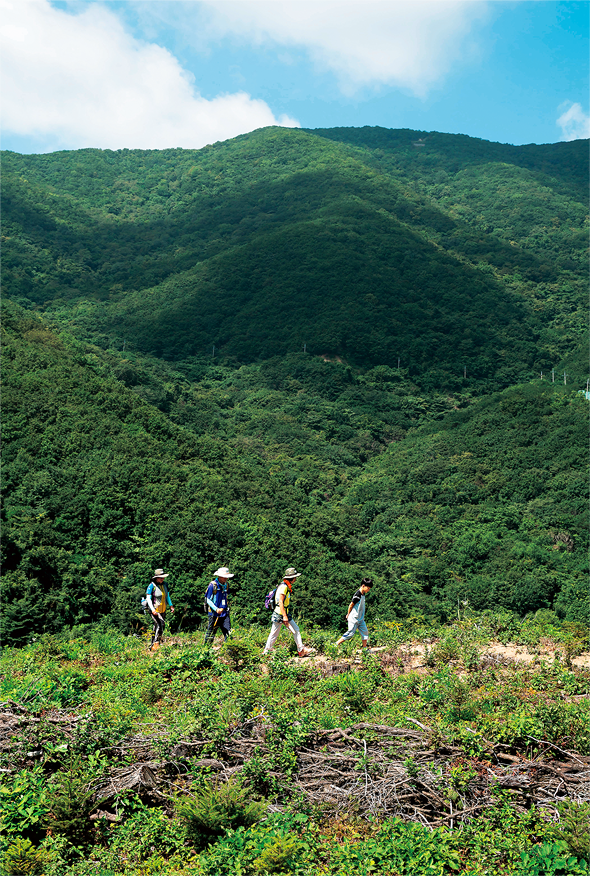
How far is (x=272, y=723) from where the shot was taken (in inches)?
238

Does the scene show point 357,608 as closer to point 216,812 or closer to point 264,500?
point 216,812

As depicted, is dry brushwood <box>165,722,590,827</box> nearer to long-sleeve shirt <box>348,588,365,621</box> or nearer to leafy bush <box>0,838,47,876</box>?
leafy bush <box>0,838,47,876</box>

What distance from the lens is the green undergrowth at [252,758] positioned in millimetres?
4508

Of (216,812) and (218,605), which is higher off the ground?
(218,605)

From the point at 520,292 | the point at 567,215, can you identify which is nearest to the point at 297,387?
the point at 520,292

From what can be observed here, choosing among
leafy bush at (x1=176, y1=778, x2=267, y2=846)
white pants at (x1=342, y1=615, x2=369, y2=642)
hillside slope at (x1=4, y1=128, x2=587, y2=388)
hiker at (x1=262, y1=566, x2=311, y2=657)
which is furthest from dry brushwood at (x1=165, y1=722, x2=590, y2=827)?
hillside slope at (x1=4, y1=128, x2=587, y2=388)

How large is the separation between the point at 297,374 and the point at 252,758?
5441 centimetres

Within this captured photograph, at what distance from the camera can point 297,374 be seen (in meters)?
59.0

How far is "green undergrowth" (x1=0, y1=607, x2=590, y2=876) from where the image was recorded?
4508 millimetres

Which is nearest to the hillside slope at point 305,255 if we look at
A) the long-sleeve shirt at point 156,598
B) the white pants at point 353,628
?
the white pants at point 353,628

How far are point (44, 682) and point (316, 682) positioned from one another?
318 cm

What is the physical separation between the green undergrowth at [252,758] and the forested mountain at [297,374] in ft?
22.7

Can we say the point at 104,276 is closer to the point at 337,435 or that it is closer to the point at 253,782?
the point at 337,435

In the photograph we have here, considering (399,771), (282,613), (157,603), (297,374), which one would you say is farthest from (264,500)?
(297,374)
